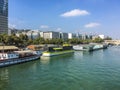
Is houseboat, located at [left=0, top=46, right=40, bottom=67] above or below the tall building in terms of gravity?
below

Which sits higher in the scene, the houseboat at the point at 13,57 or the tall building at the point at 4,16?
the tall building at the point at 4,16

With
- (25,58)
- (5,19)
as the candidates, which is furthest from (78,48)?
(5,19)

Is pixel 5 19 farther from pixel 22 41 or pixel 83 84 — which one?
pixel 83 84

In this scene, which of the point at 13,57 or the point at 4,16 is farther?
the point at 4,16

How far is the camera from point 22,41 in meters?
93.9

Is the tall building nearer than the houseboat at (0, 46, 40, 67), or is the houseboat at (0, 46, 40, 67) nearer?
the houseboat at (0, 46, 40, 67)

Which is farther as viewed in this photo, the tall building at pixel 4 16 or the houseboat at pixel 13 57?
the tall building at pixel 4 16

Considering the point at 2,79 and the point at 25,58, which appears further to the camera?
the point at 25,58

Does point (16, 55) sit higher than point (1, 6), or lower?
lower

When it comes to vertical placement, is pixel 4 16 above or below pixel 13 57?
above

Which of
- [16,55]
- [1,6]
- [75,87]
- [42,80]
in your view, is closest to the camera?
[75,87]

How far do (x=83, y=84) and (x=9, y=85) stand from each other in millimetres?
10244

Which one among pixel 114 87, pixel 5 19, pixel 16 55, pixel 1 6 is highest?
pixel 1 6

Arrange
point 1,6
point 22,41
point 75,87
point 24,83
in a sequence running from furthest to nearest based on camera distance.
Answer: point 1,6 → point 22,41 → point 24,83 → point 75,87
